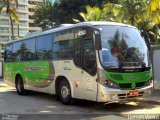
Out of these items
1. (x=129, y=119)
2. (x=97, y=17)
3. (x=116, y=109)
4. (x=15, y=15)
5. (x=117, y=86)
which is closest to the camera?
(x=129, y=119)

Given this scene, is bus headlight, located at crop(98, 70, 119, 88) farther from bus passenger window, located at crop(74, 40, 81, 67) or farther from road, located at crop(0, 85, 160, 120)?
bus passenger window, located at crop(74, 40, 81, 67)

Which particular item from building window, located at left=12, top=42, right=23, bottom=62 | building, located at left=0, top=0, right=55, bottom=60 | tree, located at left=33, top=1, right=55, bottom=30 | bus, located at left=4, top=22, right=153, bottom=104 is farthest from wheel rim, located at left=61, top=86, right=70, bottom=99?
building, located at left=0, top=0, right=55, bottom=60

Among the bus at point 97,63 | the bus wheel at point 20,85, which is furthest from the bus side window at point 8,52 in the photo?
the bus at point 97,63

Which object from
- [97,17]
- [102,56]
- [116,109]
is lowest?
[116,109]

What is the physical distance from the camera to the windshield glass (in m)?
11.9

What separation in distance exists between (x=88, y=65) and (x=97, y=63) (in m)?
0.59

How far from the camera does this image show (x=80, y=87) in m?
12.8

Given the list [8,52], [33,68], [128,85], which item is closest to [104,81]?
[128,85]

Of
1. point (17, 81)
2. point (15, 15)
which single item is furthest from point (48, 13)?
point (17, 81)

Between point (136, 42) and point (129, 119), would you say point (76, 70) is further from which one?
point (129, 119)

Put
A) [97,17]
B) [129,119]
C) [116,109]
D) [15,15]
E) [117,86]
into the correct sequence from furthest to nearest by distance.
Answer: [15,15], [97,17], [116,109], [117,86], [129,119]

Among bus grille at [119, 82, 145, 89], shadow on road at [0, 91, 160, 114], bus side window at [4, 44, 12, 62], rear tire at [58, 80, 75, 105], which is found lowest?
shadow on road at [0, 91, 160, 114]

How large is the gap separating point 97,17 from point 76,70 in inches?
771

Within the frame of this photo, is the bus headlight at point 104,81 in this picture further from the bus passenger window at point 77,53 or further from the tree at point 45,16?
the tree at point 45,16
